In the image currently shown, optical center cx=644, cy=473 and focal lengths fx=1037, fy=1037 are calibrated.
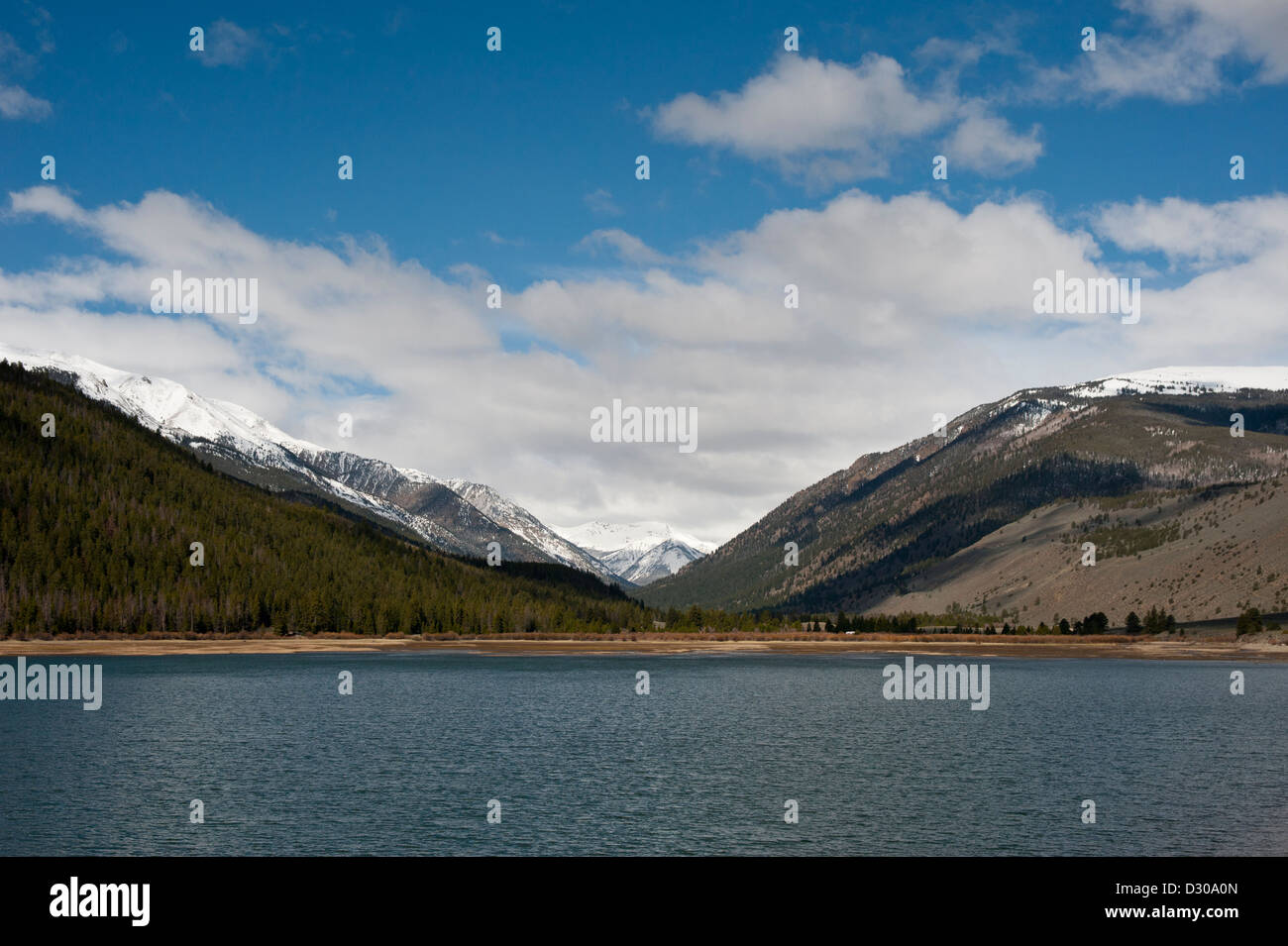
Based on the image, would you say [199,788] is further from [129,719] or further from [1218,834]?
[1218,834]

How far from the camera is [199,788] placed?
56.3 m

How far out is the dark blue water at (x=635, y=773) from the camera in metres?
46.2

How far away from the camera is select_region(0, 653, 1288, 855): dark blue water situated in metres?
46.2

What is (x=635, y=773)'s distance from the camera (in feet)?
205

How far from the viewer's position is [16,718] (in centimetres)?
8612

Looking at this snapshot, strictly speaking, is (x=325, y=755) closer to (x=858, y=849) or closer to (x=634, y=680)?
(x=858, y=849)
